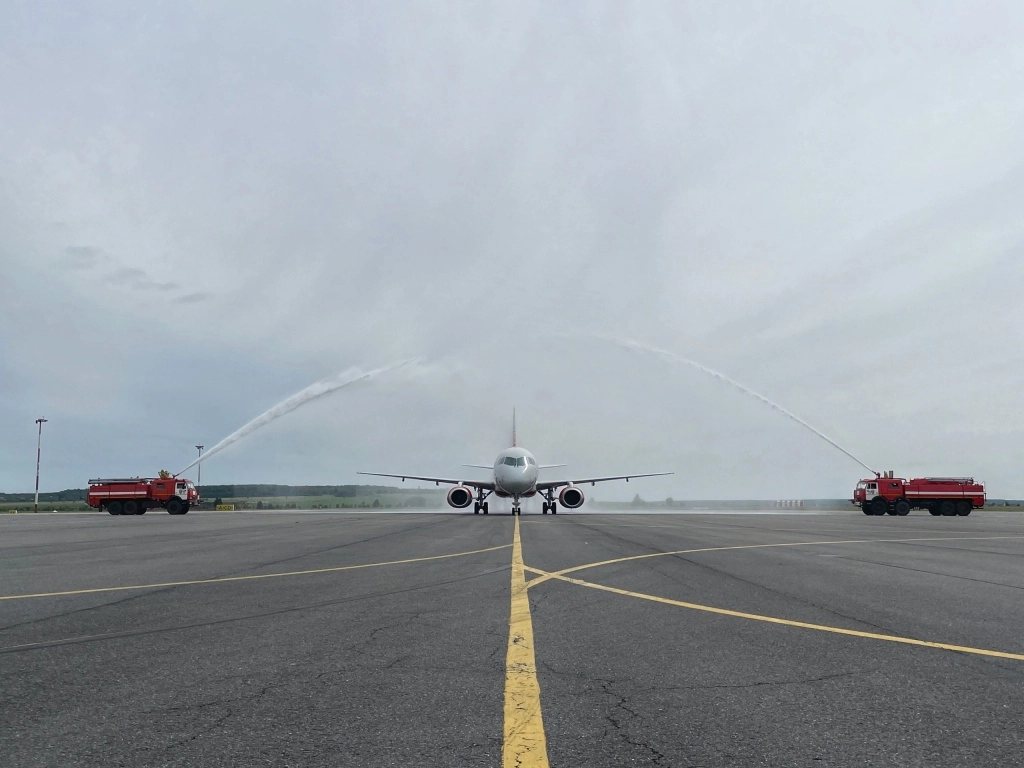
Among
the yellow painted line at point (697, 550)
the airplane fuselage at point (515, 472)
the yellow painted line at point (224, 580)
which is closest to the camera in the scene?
the yellow painted line at point (224, 580)

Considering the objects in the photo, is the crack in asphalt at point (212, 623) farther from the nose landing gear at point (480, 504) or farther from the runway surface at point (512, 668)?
the nose landing gear at point (480, 504)

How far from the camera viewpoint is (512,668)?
17.3 feet

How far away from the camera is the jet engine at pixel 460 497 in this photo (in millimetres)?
47438

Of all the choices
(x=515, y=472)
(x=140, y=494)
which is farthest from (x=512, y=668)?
(x=140, y=494)

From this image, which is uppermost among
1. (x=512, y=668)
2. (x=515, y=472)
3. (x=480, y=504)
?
(x=515, y=472)

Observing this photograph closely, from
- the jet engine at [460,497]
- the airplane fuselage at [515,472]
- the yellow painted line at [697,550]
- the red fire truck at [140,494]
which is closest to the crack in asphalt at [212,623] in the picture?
the yellow painted line at [697,550]

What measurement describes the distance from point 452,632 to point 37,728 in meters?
3.36

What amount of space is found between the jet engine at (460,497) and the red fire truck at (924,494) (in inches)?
1009

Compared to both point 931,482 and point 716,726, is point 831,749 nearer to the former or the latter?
point 716,726

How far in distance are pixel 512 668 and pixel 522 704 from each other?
91 centimetres

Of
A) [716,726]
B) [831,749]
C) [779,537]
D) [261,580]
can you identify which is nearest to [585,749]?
[716,726]

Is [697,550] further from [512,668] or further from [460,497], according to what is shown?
[460,497]

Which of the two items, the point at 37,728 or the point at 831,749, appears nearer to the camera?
the point at 831,749

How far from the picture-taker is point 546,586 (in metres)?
9.80
